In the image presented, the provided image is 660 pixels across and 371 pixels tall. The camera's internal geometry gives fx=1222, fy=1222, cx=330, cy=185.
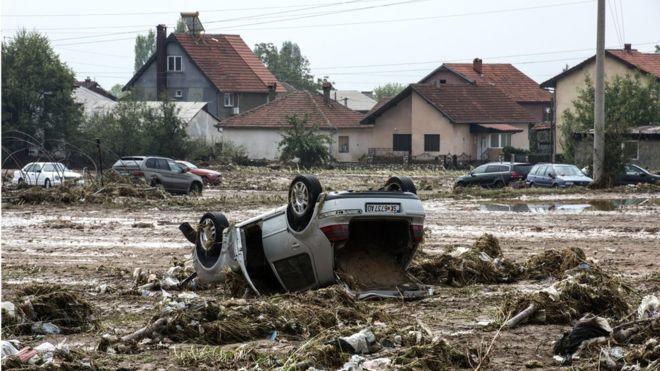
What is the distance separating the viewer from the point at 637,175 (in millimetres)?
49125

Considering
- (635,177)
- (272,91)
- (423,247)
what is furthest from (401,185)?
(272,91)

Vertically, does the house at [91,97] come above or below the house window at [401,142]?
above

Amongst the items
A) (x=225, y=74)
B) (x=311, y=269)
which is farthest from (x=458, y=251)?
(x=225, y=74)

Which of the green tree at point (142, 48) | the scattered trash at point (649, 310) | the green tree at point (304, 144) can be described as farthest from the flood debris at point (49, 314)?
the green tree at point (142, 48)

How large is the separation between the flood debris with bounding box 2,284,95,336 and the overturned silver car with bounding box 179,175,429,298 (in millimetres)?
2370

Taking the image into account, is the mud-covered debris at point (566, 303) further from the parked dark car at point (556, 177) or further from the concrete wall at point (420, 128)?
the concrete wall at point (420, 128)

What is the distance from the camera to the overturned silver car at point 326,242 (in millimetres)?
13570

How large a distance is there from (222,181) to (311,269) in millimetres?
42945

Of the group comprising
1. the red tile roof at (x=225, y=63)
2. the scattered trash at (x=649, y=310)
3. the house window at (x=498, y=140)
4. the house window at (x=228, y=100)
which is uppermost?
the red tile roof at (x=225, y=63)

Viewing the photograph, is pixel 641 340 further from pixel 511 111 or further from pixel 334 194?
pixel 511 111

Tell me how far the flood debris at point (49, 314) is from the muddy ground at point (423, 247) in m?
0.23

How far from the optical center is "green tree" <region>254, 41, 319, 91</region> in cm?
16200

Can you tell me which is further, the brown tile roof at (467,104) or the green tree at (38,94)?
the brown tile roof at (467,104)

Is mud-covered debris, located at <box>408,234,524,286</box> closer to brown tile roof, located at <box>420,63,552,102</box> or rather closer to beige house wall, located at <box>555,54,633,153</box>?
beige house wall, located at <box>555,54,633,153</box>
